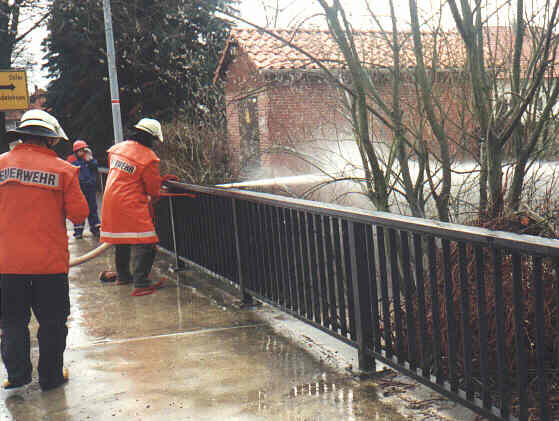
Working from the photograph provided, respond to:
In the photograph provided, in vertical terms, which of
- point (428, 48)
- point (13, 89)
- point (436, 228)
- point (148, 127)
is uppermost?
point (13, 89)

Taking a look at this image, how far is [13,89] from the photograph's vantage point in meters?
12.8

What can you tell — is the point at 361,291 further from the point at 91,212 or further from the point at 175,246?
the point at 91,212

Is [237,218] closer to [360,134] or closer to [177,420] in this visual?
[360,134]

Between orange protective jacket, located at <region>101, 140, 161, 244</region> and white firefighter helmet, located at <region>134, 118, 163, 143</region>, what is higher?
white firefighter helmet, located at <region>134, 118, 163, 143</region>

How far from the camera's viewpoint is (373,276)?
4.18 m

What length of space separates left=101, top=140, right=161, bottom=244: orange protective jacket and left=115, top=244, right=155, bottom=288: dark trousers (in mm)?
263

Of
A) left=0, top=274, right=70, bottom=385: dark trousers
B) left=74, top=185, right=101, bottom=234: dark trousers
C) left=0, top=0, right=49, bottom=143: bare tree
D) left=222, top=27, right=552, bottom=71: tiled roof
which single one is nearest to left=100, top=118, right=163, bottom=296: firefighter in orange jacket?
left=222, top=27, right=552, bottom=71: tiled roof

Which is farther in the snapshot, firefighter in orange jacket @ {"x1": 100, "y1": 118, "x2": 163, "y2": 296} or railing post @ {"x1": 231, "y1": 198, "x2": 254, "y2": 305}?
firefighter in orange jacket @ {"x1": 100, "y1": 118, "x2": 163, "y2": 296}

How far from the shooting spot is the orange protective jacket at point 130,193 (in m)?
7.02

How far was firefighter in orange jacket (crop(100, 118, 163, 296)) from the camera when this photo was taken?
7.01 meters

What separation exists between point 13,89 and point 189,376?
9.95 metres

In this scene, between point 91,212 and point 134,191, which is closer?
point 134,191

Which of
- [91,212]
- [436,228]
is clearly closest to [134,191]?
[436,228]

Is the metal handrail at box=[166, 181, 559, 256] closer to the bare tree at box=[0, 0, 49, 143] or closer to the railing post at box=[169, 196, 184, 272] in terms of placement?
the railing post at box=[169, 196, 184, 272]
